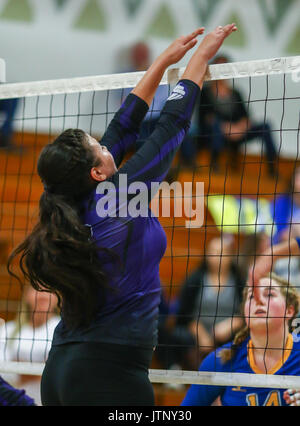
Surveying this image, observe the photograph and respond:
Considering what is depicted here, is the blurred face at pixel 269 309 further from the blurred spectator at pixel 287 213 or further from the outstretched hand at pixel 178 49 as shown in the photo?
the outstretched hand at pixel 178 49

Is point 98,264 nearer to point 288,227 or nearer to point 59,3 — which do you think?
point 288,227

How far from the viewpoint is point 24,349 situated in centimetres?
506

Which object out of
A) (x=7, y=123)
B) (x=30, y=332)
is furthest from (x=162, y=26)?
(x=30, y=332)

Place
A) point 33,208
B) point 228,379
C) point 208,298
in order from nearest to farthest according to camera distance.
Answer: point 228,379 < point 208,298 < point 33,208

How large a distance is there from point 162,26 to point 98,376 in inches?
273

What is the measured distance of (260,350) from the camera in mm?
3434

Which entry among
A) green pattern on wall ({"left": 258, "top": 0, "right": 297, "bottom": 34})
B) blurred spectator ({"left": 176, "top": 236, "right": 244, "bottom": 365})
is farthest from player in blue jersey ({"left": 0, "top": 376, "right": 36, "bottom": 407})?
green pattern on wall ({"left": 258, "top": 0, "right": 297, "bottom": 34})

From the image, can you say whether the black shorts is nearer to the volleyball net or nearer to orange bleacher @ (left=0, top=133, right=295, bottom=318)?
the volleyball net

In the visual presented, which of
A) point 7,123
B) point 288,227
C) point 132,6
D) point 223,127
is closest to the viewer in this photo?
point 288,227

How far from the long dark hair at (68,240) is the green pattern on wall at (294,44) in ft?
22.5

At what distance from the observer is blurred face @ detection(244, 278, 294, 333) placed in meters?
3.45

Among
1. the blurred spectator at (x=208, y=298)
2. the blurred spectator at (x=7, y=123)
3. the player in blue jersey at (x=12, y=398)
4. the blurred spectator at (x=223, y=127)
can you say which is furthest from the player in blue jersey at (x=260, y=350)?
the blurred spectator at (x=7, y=123)

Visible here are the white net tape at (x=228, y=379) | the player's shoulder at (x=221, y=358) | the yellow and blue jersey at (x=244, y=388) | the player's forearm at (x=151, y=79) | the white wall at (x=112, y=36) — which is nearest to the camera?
the player's forearm at (x=151, y=79)

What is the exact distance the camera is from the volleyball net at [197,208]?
10.8ft
